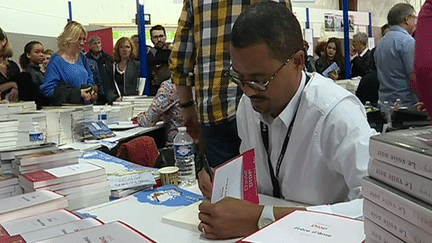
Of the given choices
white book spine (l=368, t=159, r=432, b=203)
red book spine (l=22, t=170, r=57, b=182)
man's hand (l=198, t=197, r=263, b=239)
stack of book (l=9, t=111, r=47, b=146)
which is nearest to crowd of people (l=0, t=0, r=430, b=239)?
man's hand (l=198, t=197, r=263, b=239)

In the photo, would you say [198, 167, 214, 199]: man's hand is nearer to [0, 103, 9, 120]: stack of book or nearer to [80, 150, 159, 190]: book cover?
[80, 150, 159, 190]: book cover

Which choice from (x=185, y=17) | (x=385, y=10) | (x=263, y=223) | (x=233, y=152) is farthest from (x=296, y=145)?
(x=385, y=10)

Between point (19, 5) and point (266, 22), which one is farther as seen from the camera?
point (19, 5)

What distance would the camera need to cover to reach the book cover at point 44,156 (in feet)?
5.15

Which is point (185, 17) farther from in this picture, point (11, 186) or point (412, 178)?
point (412, 178)

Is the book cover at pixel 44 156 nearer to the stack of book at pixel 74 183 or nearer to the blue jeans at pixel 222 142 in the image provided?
the stack of book at pixel 74 183

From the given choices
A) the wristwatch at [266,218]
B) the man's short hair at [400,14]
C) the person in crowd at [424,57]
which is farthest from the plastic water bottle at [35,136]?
the man's short hair at [400,14]

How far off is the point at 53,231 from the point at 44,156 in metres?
0.58

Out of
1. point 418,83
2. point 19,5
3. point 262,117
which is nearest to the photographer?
point 418,83

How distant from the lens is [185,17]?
7.67ft

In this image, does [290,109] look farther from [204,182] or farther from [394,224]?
[394,224]

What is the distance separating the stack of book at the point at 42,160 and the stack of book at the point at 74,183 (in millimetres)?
30

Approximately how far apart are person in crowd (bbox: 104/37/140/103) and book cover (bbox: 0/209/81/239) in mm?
4003

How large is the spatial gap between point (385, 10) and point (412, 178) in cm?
1151
